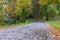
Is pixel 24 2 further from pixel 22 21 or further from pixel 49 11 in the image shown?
pixel 49 11

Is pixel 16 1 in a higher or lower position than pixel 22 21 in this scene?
higher

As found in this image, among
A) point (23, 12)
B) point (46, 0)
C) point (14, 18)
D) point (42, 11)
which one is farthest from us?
point (42, 11)

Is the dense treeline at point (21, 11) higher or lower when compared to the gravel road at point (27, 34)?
lower

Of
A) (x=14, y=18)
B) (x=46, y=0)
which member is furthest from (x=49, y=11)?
(x=46, y=0)

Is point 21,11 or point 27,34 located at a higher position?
point 27,34

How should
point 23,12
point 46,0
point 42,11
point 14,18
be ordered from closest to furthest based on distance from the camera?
1. point 46,0
2. point 14,18
3. point 23,12
4. point 42,11

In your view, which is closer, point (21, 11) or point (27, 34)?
point (27, 34)

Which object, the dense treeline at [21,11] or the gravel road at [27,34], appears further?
the dense treeline at [21,11]

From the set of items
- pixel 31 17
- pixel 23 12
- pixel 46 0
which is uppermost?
pixel 46 0

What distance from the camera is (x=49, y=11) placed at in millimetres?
65938

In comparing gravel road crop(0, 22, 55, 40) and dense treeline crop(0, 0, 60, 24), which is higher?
gravel road crop(0, 22, 55, 40)

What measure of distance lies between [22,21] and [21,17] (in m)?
1.04

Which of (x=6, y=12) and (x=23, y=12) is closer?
(x=6, y=12)

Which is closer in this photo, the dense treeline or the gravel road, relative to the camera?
the gravel road
